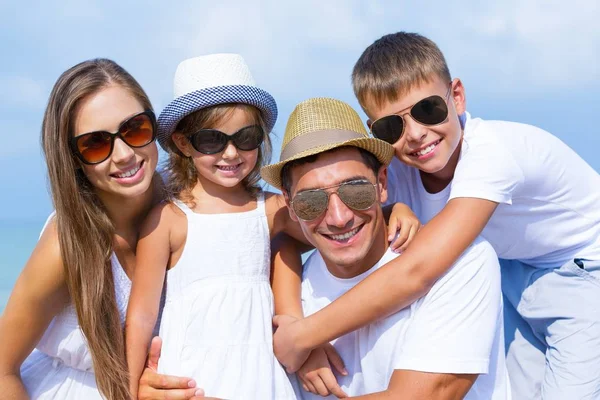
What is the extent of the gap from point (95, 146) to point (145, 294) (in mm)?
886

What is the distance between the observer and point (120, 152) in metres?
3.74

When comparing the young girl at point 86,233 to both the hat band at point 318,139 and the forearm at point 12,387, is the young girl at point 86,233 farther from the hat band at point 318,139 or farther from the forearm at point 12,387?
the hat band at point 318,139

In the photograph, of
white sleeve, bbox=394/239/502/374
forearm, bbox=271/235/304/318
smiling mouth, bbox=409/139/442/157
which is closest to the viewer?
white sleeve, bbox=394/239/502/374

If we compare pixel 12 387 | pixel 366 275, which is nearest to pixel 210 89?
pixel 366 275

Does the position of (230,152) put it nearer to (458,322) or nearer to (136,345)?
(136,345)

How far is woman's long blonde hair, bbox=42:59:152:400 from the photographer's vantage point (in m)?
3.77

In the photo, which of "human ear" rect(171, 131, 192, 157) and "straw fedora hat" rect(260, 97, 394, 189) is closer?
"straw fedora hat" rect(260, 97, 394, 189)

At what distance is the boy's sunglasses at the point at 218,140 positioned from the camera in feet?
13.1

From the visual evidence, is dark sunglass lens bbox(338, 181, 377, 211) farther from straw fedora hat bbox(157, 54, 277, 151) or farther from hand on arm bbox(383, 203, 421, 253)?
straw fedora hat bbox(157, 54, 277, 151)

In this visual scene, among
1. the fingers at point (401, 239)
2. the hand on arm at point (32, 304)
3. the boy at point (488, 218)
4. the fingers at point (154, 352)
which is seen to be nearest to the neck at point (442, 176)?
the boy at point (488, 218)

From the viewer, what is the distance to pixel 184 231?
395 centimetres

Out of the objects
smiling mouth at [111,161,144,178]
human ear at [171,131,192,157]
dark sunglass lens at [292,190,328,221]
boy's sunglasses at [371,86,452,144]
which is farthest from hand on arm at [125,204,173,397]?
boy's sunglasses at [371,86,452,144]

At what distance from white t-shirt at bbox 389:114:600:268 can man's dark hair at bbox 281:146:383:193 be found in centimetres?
51

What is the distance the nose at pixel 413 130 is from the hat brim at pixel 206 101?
0.87 meters
